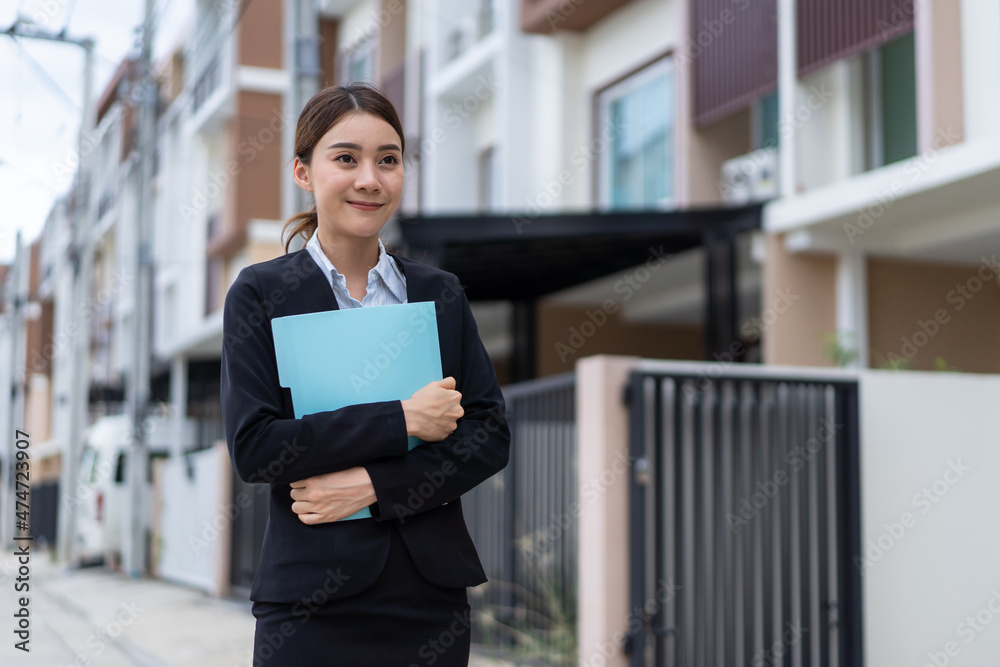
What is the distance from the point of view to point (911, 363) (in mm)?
9281

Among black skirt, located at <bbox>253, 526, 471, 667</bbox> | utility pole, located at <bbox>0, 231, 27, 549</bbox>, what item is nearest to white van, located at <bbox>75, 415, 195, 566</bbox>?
utility pole, located at <bbox>0, 231, 27, 549</bbox>

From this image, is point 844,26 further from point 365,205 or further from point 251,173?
point 251,173

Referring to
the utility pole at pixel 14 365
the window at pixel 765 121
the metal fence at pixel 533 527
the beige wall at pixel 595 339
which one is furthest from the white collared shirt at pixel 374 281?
the utility pole at pixel 14 365

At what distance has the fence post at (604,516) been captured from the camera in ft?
18.9

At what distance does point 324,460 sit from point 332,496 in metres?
0.06

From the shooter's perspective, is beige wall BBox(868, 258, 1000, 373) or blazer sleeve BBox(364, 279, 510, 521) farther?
beige wall BBox(868, 258, 1000, 373)

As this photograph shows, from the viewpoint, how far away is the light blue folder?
1.98m

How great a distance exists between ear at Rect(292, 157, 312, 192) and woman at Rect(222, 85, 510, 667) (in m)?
0.06

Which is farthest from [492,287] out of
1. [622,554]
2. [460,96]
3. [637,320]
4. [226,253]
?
[226,253]

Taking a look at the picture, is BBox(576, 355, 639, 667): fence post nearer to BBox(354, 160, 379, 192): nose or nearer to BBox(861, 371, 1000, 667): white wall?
BBox(861, 371, 1000, 667): white wall

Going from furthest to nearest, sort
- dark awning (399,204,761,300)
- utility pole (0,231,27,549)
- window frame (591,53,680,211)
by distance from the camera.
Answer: utility pole (0,231,27,549)
window frame (591,53,680,211)
dark awning (399,204,761,300)

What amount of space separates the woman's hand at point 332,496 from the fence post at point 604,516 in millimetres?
3965

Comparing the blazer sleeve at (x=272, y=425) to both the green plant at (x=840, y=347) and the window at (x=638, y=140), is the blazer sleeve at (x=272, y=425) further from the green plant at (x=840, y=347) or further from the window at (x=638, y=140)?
the window at (x=638, y=140)

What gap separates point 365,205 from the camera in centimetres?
210
